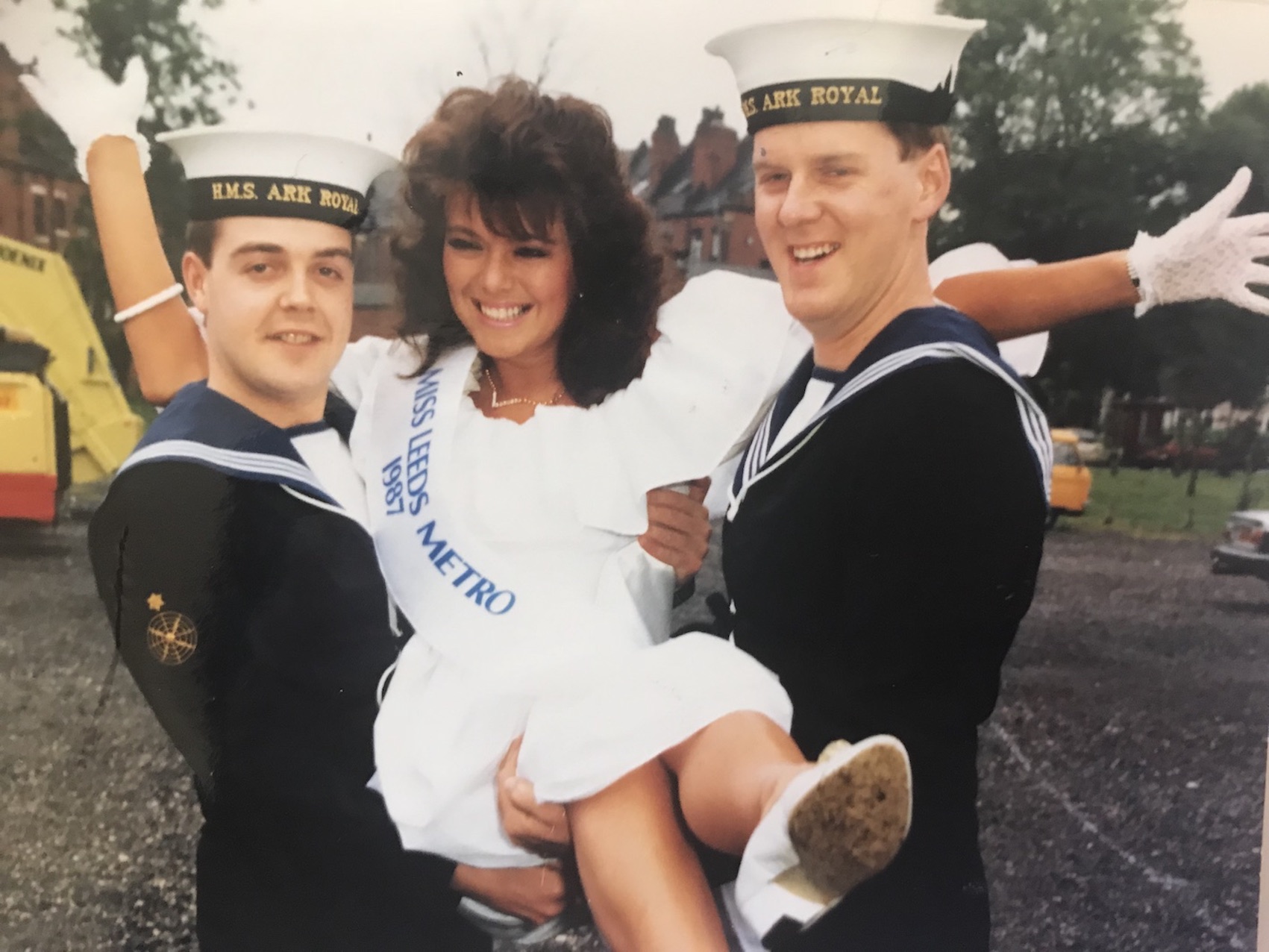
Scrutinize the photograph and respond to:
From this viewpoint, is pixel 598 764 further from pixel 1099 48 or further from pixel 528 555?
pixel 1099 48

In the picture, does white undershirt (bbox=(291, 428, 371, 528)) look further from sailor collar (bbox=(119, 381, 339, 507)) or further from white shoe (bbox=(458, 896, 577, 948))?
white shoe (bbox=(458, 896, 577, 948))

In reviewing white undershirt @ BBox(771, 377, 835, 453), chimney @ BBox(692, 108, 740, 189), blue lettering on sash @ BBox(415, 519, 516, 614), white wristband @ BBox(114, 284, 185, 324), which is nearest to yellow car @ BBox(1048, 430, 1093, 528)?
white undershirt @ BBox(771, 377, 835, 453)

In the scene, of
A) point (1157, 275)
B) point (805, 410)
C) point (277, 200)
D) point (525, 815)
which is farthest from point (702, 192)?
point (525, 815)

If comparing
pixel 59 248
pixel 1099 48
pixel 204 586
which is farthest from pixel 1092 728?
pixel 59 248

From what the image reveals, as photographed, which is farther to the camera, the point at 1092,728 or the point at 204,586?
the point at 1092,728

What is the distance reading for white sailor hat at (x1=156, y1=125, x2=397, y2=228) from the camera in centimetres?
176

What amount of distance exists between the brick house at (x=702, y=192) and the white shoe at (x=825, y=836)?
36.7 inches

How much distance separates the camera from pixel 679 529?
5.77 ft

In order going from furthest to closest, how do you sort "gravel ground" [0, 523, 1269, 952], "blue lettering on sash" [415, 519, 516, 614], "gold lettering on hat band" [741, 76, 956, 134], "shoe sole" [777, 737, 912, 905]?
"gravel ground" [0, 523, 1269, 952]
"blue lettering on sash" [415, 519, 516, 614]
"gold lettering on hat band" [741, 76, 956, 134]
"shoe sole" [777, 737, 912, 905]

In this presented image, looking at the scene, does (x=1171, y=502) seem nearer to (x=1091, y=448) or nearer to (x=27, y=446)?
(x=1091, y=448)

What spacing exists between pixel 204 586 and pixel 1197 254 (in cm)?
209

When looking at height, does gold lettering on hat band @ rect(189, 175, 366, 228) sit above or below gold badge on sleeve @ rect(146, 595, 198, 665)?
above

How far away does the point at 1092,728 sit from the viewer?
1.89 m

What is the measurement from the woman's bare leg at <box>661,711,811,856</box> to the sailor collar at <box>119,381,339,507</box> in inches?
34.2
